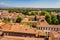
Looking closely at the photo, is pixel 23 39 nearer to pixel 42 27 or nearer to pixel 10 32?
pixel 10 32

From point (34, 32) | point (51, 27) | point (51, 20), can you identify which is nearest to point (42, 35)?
point (34, 32)

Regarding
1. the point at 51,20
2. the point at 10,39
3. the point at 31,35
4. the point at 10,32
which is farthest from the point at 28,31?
the point at 51,20

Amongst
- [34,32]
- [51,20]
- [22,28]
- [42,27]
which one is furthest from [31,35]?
[51,20]

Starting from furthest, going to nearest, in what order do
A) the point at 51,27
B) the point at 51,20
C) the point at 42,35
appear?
1. the point at 51,20
2. the point at 51,27
3. the point at 42,35

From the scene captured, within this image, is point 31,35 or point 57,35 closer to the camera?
point 57,35

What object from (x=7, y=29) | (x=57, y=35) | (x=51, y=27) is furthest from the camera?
(x=51, y=27)

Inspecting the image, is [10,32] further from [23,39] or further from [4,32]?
[23,39]

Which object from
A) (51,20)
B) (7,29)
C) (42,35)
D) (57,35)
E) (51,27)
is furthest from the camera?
(51,20)

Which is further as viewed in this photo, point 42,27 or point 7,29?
point 42,27

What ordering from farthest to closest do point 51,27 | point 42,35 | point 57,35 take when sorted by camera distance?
1. point 51,27
2. point 42,35
3. point 57,35
